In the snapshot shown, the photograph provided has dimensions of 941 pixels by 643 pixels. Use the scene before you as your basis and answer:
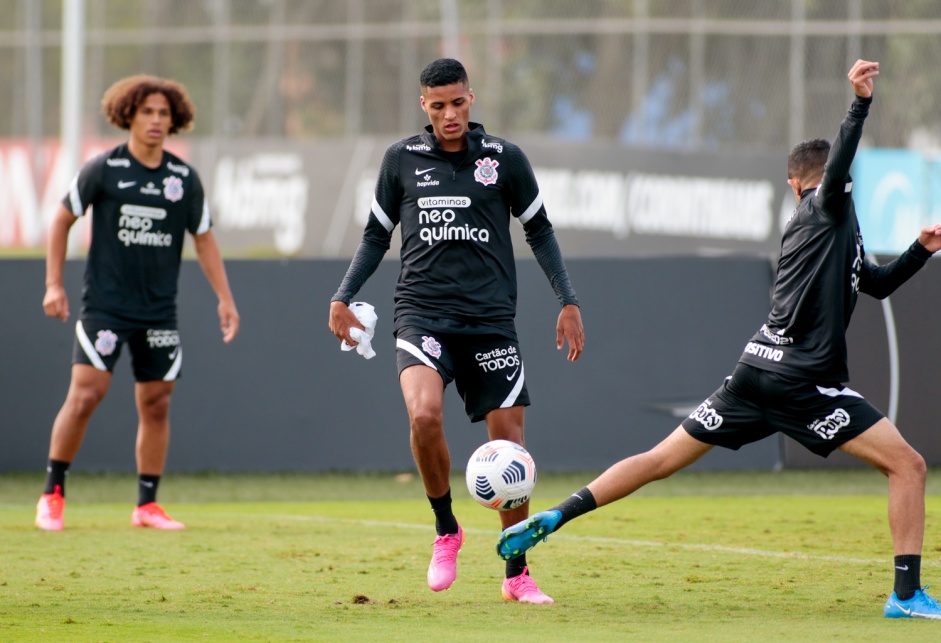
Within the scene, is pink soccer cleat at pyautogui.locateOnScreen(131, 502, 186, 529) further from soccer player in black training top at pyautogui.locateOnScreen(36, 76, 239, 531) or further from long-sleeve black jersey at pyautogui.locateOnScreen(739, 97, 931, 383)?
long-sleeve black jersey at pyautogui.locateOnScreen(739, 97, 931, 383)

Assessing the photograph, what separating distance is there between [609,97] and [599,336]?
15.6 metres

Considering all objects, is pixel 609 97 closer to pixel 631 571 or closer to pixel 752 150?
pixel 752 150

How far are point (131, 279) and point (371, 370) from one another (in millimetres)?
3030

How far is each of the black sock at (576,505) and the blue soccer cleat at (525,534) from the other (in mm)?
83

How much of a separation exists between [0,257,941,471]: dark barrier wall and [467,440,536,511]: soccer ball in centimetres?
523

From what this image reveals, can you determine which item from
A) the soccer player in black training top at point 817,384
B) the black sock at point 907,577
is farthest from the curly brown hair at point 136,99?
the black sock at point 907,577

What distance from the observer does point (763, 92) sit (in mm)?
25516

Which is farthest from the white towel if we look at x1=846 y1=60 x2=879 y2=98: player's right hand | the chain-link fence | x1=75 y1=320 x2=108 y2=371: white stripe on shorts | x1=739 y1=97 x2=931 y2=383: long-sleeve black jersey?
the chain-link fence

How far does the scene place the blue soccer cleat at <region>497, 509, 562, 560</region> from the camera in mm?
5805

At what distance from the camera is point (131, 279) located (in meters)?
8.70

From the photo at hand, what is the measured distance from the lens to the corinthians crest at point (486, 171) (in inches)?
244

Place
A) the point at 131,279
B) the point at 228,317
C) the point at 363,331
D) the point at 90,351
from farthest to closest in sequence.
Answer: the point at 228,317 → the point at 131,279 → the point at 90,351 → the point at 363,331

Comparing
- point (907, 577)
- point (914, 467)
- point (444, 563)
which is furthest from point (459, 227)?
point (907, 577)

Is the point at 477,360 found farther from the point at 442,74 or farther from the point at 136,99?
the point at 136,99
